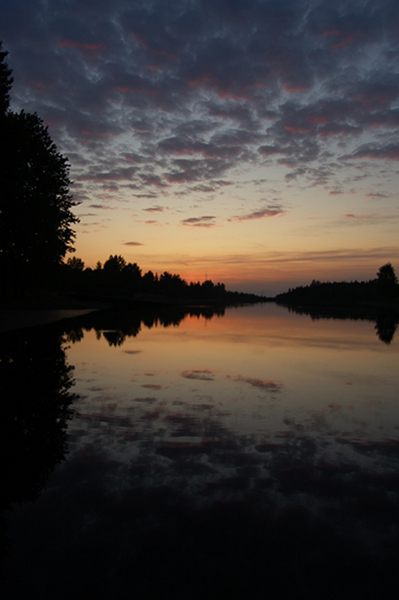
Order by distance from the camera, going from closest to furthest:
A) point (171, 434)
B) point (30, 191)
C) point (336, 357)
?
point (171, 434) < point (336, 357) < point (30, 191)

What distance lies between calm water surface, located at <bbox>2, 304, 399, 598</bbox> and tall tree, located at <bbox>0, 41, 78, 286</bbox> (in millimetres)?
26156

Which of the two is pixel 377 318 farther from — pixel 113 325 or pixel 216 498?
pixel 216 498

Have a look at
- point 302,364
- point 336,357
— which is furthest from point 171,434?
point 336,357

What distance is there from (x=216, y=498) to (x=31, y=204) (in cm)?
3662

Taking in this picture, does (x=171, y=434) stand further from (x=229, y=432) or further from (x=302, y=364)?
(x=302, y=364)

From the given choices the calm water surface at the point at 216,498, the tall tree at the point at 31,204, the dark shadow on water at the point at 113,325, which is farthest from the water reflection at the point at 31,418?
the tall tree at the point at 31,204

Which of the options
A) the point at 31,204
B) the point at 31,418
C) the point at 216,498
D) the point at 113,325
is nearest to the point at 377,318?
the point at 113,325

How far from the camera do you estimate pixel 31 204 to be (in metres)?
35.2

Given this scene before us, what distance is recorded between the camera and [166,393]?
396 inches

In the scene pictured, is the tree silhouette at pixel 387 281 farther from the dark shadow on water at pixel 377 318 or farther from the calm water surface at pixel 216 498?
the calm water surface at pixel 216 498

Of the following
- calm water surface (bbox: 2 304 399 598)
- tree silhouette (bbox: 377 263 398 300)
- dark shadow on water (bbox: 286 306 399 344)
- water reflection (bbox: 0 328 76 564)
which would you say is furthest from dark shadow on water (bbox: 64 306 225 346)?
tree silhouette (bbox: 377 263 398 300)

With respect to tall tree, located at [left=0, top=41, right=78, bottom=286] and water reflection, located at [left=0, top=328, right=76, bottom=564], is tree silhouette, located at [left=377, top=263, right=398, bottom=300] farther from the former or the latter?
water reflection, located at [left=0, top=328, right=76, bottom=564]

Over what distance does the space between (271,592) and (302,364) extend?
39.7 ft

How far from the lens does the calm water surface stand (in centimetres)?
353
